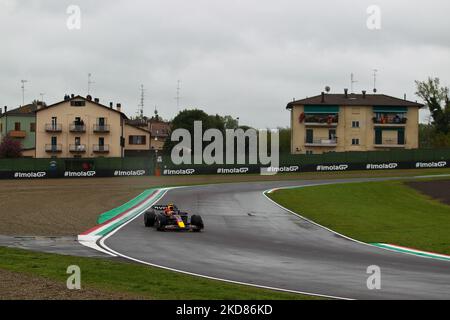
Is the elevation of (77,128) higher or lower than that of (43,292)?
higher

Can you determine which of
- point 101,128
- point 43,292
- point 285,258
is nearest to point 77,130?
point 101,128

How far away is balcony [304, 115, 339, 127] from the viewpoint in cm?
9700

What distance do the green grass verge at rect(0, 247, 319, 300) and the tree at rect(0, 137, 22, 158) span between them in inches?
3390

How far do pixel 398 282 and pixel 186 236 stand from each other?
1035 cm

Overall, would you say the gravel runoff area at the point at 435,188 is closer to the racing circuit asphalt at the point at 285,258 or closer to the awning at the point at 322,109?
the racing circuit asphalt at the point at 285,258

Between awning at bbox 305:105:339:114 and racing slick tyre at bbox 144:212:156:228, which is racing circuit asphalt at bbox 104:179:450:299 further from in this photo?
awning at bbox 305:105:339:114

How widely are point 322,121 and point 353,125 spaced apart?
169 inches

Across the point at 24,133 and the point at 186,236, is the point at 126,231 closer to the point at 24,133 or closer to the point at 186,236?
the point at 186,236

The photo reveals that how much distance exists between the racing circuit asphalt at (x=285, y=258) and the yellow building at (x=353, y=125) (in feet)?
219

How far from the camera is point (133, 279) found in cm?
1420

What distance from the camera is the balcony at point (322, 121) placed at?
97000 mm

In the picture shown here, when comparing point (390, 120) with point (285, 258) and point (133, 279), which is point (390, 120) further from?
point (133, 279)
